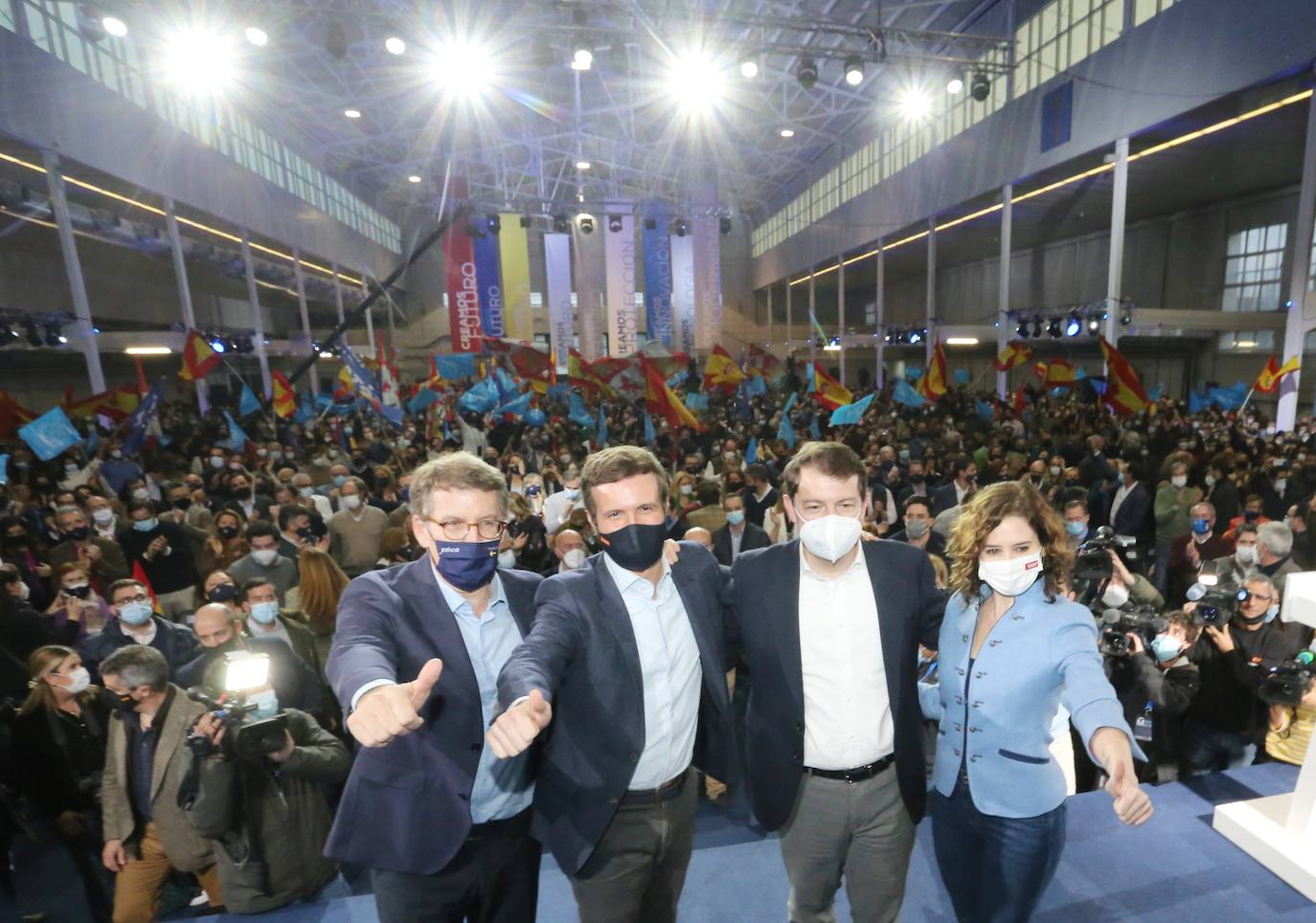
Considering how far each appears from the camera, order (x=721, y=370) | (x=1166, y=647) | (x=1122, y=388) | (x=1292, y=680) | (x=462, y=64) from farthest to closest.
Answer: (x=462, y=64), (x=721, y=370), (x=1122, y=388), (x=1166, y=647), (x=1292, y=680)

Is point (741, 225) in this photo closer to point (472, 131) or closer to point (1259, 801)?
point (472, 131)

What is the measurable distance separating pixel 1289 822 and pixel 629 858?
9.42 ft

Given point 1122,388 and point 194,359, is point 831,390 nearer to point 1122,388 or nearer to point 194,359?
point 1122,388

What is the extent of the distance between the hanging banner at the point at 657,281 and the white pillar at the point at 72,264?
17552mm

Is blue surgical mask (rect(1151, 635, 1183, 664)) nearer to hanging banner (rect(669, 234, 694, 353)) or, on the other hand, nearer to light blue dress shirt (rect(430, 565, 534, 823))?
light blue dress shirt (rect(430, 565, 534, 823))

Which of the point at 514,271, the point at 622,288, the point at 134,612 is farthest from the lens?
the point at 514,271

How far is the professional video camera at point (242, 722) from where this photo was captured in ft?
7.31

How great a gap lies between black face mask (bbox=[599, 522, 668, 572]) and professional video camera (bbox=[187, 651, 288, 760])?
4.49 feet

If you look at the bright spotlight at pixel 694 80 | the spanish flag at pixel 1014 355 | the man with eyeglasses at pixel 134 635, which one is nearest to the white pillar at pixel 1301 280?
the spanish flag at pixel 1014 355

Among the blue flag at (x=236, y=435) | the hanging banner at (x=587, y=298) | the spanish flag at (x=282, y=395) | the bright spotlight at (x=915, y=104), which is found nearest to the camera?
the blue flag at (x=236, y=435)

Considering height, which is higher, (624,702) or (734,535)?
(624,702)

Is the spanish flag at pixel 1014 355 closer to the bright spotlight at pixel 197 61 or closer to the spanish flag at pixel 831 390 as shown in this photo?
the spanish flag at pixel 831 390

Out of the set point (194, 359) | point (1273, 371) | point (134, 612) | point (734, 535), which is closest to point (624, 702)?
point (134, 612)

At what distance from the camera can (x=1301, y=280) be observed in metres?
11.1
